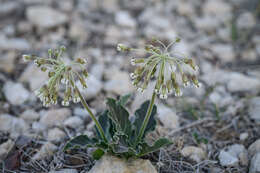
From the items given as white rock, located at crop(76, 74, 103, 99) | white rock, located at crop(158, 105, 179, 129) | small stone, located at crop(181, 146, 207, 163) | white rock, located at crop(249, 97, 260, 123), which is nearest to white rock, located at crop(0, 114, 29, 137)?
white rock, located at crop(76, 74, 103, 99)

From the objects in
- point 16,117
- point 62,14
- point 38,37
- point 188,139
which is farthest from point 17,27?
point 188,139

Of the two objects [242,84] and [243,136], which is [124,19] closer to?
[242,84]

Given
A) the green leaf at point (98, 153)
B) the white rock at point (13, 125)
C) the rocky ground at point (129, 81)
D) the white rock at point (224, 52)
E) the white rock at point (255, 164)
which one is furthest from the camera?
the white rock at point (224, 52)

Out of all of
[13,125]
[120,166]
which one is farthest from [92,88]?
[120,166]

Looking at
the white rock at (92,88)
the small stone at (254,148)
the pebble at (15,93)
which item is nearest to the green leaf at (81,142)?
the white rock at (92,88)

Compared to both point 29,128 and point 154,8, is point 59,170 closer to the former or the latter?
point 29,128

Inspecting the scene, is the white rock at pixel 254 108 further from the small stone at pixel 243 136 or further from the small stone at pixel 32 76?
the small stone at pixel 32 76
